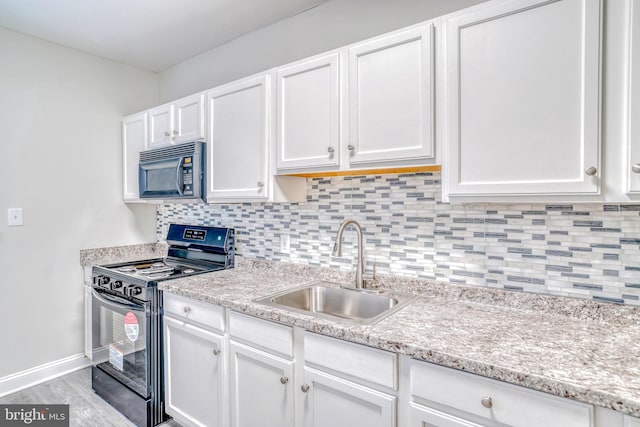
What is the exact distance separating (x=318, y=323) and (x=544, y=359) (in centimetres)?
72

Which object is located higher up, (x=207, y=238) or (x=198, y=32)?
(x=198, y=32)

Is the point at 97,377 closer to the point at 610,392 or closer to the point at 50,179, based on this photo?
the point at 50,179

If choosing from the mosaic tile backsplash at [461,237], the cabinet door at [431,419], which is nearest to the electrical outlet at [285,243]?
the mosaic tile backsplash at [461,237]

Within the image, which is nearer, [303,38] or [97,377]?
[303,38]

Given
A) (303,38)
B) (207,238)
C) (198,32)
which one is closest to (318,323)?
(207,238)

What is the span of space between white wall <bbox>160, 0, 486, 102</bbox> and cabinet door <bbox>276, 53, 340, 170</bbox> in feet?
1.37

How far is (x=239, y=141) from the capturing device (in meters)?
2.05

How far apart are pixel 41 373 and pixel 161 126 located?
1993 mm

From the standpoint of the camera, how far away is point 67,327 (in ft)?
8.77

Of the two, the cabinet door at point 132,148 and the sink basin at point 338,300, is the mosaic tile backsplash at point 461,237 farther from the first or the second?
the cabinet door at point 132,148

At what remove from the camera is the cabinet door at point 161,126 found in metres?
2.47

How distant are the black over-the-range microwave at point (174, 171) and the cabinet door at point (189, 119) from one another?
8 centimetres

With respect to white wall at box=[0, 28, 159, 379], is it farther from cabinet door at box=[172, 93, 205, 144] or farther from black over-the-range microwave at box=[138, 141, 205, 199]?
cabinet door at box=[172, 93, 205, 144]

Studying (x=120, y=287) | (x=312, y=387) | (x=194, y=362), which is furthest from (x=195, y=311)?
(x=312, y=387)
